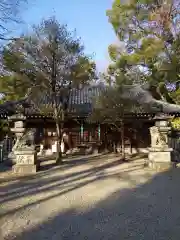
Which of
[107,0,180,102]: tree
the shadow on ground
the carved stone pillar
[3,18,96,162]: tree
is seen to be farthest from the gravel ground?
[107,0,180,102]: tree

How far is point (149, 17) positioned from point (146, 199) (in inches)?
732

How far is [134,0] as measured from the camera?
22016 millimetres

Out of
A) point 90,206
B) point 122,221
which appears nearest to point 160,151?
point 90,206

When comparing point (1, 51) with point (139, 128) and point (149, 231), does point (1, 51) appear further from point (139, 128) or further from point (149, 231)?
point (139, 128)

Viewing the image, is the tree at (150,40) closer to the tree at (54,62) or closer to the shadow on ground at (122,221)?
the tree at (54,62)

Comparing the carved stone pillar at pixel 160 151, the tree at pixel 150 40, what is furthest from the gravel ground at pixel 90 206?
the tree at pixel 150 40

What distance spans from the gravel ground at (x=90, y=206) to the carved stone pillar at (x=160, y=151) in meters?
1.25

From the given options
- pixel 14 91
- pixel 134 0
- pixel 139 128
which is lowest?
pixel 139 128

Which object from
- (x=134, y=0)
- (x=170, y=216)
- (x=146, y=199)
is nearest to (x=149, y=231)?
(x=170, y=216)

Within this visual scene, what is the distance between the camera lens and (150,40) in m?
21.4

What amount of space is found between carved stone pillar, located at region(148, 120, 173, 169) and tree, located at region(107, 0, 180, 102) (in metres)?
10.3

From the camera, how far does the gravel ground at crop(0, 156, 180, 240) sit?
4.48 meters

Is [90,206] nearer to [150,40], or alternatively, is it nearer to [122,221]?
[122,221]

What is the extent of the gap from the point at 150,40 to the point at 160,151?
13.0 meters
